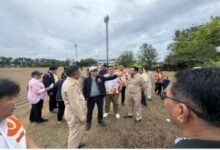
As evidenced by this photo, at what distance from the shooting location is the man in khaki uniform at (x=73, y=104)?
347cm

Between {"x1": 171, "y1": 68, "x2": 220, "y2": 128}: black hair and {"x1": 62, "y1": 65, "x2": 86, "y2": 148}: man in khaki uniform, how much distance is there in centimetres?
273

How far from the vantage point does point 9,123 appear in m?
1.60

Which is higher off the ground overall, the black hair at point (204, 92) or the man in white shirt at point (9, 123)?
the black hair at point (204, 92)

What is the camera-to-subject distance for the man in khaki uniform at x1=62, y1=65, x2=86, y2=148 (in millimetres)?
3473

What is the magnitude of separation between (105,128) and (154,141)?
1.35m

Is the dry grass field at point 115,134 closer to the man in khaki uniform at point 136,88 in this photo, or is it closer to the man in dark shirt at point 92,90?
the man in khaki uniform at point 136,88

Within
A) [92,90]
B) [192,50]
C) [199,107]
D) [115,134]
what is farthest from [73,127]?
[192,50]

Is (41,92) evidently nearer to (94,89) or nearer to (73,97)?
(94,89)

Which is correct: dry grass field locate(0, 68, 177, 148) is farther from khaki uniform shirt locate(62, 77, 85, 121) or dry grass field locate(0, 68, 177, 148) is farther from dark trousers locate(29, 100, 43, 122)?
khaki uniform shirt locate(62, 77, 85, 121)

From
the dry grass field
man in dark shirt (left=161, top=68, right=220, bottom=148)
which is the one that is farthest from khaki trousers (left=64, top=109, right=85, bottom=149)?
man in dark shirt (left=161, top=68, right=220, bottom=148)

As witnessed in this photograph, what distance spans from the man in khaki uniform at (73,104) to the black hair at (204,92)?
107 inches

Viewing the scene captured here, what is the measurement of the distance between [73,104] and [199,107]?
9.27 ft

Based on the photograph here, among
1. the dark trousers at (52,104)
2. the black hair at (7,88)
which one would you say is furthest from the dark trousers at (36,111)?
the black hair at (7,88)

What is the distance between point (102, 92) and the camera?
5.16 m
